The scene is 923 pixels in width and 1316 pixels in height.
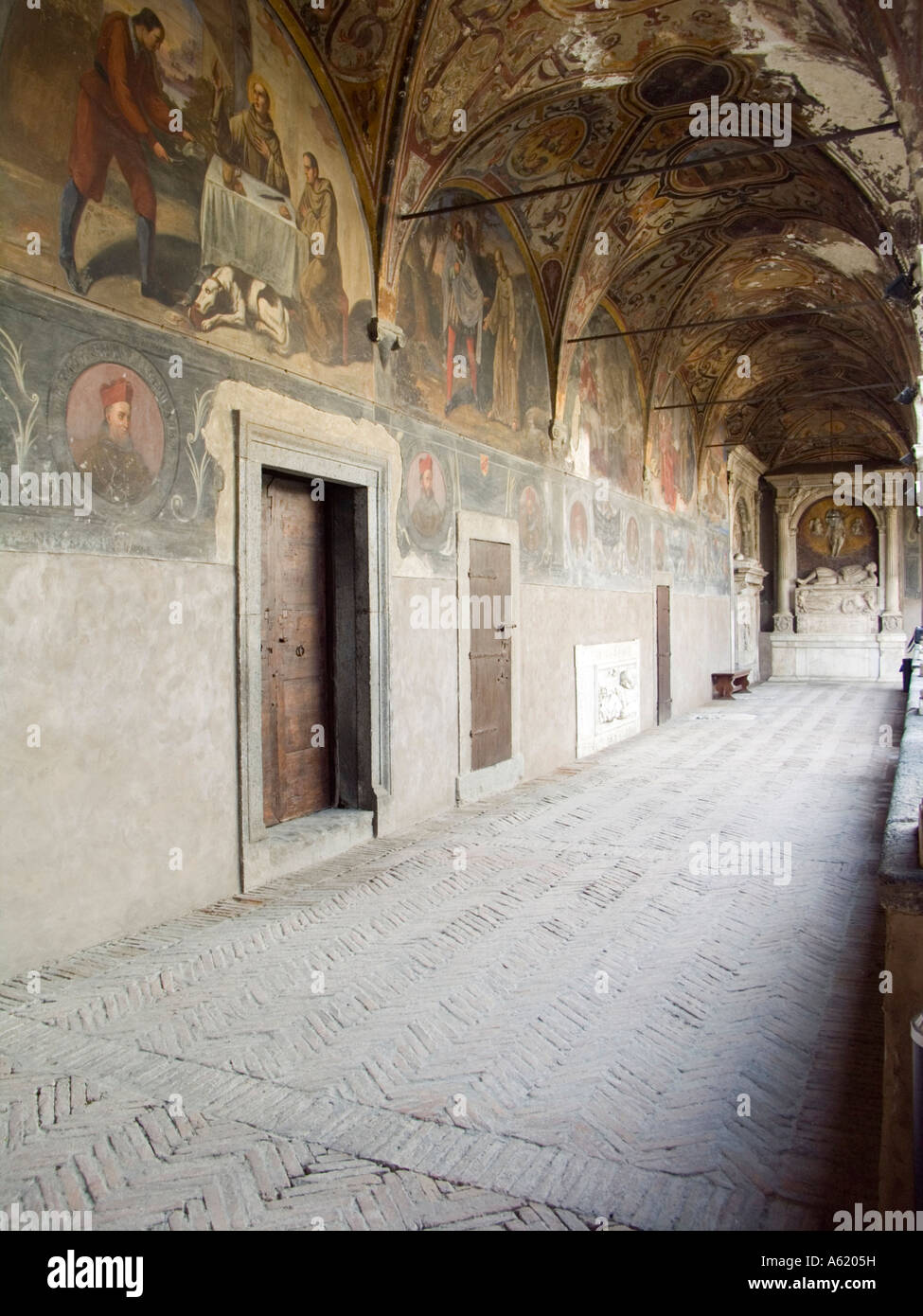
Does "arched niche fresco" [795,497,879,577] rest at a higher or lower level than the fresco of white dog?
higher

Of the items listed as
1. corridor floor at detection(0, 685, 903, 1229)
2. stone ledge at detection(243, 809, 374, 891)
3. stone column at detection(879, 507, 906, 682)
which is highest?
stone column at detection(879, 507, 906, 682)

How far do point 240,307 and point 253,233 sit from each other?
57cm

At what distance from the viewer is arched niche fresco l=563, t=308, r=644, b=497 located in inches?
498

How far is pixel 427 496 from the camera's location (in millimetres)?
8641

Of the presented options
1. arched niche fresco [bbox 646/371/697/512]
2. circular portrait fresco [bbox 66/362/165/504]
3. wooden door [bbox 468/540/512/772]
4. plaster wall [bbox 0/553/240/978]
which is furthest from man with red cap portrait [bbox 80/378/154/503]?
arched niche fresco [bbox 646/371/697/512]

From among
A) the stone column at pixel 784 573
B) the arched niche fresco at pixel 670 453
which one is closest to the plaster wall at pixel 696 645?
the arched niche fresco at pixel 670 453

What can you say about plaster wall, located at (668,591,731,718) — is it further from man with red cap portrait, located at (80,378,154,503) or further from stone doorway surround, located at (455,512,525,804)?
man with red cap portrait, located at (80,378,154,503)

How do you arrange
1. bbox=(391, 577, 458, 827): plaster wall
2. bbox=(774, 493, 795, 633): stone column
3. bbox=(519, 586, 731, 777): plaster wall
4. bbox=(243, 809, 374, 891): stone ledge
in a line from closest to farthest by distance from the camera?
bbox=(243, 809, 374, 891): stone ledge < bbox=(391, 577, 458, 827): plaster wall < bbox=(519, 586, 731, 777): plaster wall < bbox=(774, 493, 795, 633): stone column

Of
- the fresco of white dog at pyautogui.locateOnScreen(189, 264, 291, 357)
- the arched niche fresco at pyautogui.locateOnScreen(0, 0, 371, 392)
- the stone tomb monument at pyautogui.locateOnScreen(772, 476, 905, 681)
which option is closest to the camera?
the arched niche fresco at pyautogui.locateOnScreen(0, 0, 371, 392)

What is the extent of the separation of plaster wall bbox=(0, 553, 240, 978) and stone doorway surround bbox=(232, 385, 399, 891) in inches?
6.3

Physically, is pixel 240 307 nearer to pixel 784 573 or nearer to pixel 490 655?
pixel 490 655

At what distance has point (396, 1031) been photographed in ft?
13.4

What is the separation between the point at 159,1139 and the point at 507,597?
25.2 ft

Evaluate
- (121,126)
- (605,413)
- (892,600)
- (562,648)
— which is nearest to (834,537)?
(892,600)
